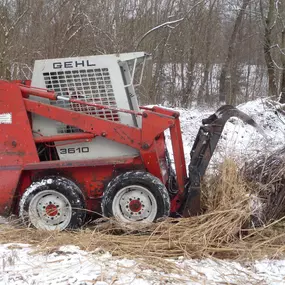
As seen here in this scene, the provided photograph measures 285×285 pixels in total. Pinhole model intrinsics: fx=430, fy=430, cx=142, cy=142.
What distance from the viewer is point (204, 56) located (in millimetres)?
20906

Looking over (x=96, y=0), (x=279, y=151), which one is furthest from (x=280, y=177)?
(x=96, y=0)

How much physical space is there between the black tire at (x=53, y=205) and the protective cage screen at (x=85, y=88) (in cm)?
69

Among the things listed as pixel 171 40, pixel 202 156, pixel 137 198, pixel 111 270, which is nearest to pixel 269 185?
pixel 202 156

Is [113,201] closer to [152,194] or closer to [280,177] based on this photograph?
[152,194]

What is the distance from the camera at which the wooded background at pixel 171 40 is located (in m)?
12.8

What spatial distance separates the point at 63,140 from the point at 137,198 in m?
1.08

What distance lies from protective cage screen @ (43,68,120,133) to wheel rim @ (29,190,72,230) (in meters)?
0.79

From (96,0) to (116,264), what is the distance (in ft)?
43.1

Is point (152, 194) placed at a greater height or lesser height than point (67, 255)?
greater

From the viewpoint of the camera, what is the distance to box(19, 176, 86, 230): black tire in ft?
15.4

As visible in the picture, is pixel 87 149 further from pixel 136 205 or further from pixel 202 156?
pixel 202 156

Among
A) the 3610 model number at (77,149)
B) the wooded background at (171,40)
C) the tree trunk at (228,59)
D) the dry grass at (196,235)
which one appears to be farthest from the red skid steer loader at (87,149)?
the tree trunk at (228,59)

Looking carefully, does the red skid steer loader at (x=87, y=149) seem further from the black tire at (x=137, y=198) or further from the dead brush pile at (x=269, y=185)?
the dead brush pile at (x=269, y=185)

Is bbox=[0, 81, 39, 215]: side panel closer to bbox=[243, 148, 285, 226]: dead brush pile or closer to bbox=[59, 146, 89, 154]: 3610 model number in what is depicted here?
bbox=[59, 146, 89, 154]: 3610 model number
